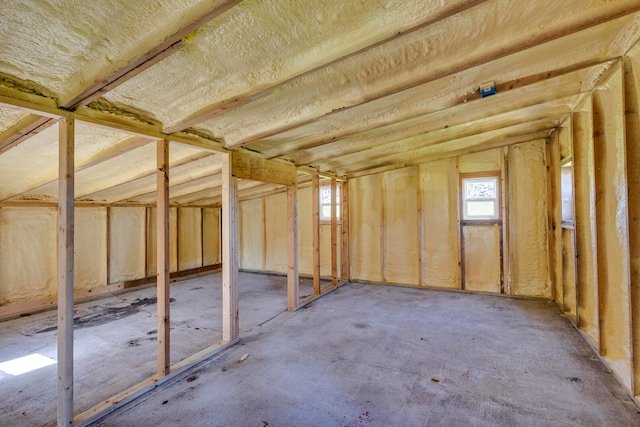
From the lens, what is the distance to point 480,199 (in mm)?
4812

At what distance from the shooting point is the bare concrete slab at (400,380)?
1.85m

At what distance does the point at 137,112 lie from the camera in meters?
2.08

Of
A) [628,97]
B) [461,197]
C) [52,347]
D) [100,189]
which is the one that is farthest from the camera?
[461,197]

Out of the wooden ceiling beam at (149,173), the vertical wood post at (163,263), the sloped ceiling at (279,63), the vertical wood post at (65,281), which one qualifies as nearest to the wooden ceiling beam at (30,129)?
the sloped ceiling at (279,63)

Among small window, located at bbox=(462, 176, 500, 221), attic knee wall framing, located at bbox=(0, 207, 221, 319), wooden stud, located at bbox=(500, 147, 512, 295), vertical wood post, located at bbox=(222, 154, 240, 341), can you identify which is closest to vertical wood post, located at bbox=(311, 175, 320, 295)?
vertical wood post, located at bbox=(222, 154, 240, 341)

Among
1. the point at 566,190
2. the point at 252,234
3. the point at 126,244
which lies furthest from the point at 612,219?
the point at 126,244

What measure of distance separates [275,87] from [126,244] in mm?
5465

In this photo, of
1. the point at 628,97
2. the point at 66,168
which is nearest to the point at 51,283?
the point at 66,168

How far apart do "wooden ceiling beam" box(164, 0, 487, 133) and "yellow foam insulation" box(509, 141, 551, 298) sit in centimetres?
407

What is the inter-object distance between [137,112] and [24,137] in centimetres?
79

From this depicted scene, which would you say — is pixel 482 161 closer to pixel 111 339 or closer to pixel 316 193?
pixel 316 193

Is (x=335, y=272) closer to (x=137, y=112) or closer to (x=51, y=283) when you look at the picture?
(x=137, y=112)

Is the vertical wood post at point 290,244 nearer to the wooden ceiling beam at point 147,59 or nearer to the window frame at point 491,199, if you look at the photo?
the wooden ceiling beam at point 147,59

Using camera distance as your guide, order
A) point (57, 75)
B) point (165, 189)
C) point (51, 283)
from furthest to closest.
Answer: point (51, 283) → point (165, 189) → point (57, 75)
